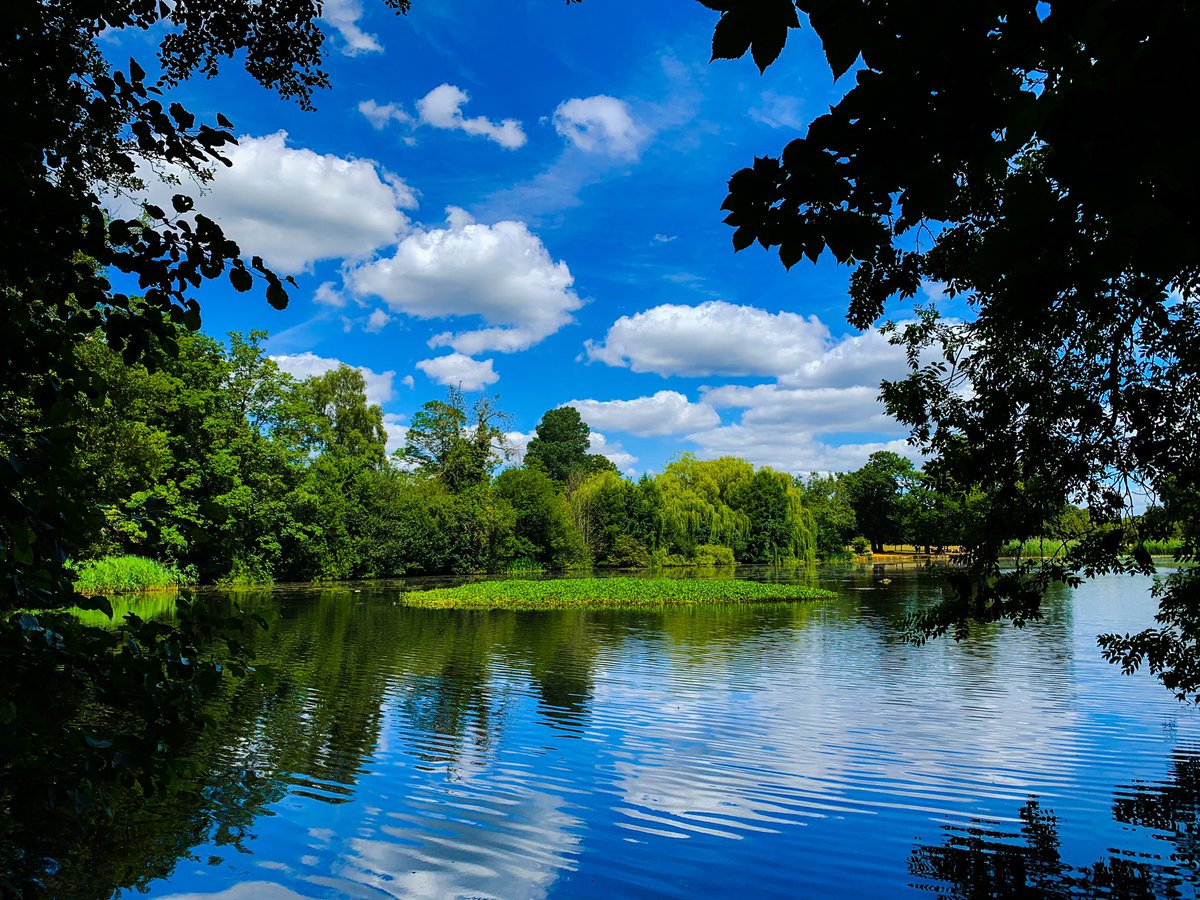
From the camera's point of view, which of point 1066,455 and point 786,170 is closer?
point 786,170

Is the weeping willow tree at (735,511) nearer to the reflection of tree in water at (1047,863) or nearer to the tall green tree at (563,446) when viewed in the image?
the tall green tree at (563,446)

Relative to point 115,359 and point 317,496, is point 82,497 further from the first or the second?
point 317,496

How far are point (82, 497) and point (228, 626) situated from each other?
84 cm

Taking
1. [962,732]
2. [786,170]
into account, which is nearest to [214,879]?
[786,170]

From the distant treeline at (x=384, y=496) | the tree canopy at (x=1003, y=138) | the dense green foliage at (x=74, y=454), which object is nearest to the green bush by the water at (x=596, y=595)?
the distant treeline at (x=384, y=496)

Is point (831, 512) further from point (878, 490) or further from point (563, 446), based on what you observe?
point (563, 446)

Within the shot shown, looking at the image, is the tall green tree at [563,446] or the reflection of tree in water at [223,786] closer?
the reflection of tree in water at [223,786]

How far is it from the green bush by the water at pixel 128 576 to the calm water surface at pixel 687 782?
1688 cm

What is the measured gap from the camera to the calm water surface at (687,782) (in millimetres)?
5926

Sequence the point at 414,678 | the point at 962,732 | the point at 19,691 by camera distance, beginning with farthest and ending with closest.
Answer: the point at 414,678 → the point at 962,732 → the point at 19,691

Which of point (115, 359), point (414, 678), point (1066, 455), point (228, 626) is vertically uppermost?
point (115, 359)

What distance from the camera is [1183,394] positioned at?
6102mm

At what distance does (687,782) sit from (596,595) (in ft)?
73.9

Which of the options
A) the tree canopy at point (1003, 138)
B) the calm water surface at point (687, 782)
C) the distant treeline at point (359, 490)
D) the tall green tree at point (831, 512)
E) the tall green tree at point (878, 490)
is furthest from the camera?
the tall green tree at point (878, 490)
